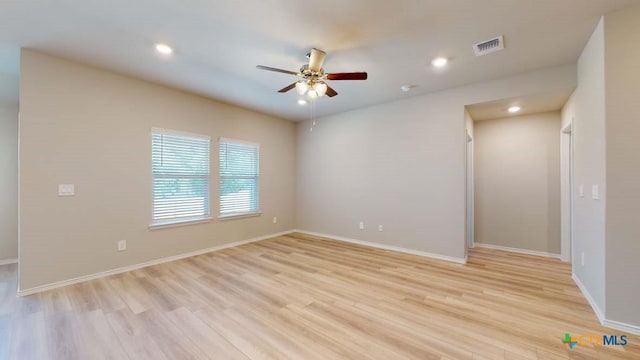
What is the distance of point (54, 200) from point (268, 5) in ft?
11.0

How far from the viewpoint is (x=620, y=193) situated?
6.89 ft

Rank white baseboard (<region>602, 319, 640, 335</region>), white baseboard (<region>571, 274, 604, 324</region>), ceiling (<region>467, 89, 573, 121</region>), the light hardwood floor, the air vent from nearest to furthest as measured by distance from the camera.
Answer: the light hardwood floor, white baseboard (<region>602, 319, 640, 335</region>), white baseboard (<region>571, 274, 604, 324</region>), the air vent, ceiling (<region>467, 89, 573, 121</region>)

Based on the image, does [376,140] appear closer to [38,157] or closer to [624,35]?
[624,35]

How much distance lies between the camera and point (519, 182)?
172 inches

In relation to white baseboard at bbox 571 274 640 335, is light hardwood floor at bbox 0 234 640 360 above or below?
below

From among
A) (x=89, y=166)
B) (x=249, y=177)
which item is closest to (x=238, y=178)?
(x=249, y=177)

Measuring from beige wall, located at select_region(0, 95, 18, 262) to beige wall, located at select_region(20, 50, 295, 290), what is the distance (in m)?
1.99

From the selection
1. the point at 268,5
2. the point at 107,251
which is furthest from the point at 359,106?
the point at 107,251

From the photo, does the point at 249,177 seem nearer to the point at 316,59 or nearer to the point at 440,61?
the point at 316,59

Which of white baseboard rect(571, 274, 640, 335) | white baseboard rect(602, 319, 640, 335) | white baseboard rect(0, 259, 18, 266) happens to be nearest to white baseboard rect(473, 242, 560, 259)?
white baseboard rect(571, 274, 640, 335)

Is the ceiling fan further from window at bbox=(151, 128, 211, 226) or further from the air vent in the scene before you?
window at bbox=(151, 128, 211, 226)

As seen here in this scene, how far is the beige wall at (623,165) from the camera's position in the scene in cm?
205

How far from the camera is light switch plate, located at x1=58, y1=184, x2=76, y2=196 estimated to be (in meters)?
2.97

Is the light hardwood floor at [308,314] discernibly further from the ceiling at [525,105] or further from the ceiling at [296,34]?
the ceiling at [296,34]
